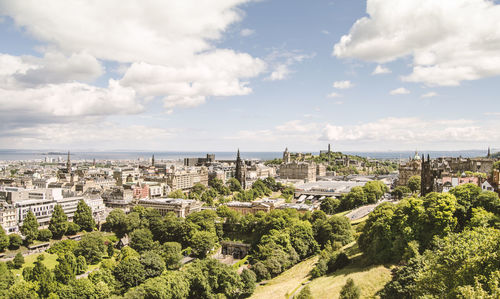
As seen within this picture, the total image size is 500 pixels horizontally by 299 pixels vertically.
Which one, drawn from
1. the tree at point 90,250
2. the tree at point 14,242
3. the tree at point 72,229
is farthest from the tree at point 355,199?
the tree at point 14,242

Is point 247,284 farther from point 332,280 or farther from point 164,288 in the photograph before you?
point 332,280

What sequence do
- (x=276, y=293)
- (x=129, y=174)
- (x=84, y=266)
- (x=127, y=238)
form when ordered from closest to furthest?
(x=276, y=293)
(x=84, y=266)
(x=127, y=238)
(x=129, y=174)

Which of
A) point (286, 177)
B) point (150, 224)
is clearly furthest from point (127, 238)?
point (286, 177)

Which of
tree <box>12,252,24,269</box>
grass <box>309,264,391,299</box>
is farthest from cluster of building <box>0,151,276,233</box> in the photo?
grass <box>309,264,391,299</box>

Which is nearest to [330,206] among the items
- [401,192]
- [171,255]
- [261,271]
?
[401,192]

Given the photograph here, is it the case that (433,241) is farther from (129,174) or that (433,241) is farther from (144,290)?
(129,174)
